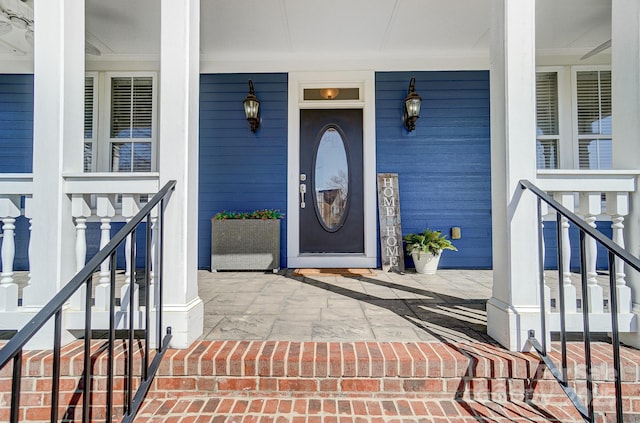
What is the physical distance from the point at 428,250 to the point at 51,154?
3357 millimetres

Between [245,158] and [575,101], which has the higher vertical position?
[575,101]

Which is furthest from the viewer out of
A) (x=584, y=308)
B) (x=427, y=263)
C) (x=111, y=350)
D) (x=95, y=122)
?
(x=95, y=122)

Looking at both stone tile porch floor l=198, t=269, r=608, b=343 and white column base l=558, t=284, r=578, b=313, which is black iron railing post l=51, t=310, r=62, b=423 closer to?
stone tile porch floor l=198, t=269, r=608, b=343

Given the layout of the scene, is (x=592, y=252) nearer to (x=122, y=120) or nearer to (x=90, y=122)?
(x=122, y=120)

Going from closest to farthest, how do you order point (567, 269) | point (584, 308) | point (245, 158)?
point (584, 308) → point (567, 269) → point (245, 158)

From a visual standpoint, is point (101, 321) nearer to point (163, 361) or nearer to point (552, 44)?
point (163, 361)

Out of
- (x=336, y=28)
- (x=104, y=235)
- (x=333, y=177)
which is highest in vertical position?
(x=336, y=28)

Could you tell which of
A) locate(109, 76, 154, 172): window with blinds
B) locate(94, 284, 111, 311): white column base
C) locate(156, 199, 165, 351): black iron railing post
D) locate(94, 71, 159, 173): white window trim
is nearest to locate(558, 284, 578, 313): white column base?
locate(156, 199, 165, 351): black iron railing post

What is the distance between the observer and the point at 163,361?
151 cm

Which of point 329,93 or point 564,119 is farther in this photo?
point 329,93

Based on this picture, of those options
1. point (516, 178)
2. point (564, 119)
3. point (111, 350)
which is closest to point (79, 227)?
point (111, 350)

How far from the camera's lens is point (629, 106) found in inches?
68.0

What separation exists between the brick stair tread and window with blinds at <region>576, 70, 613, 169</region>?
3.50 m

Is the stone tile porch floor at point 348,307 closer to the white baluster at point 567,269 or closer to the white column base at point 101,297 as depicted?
the white baluster at point 567,269
